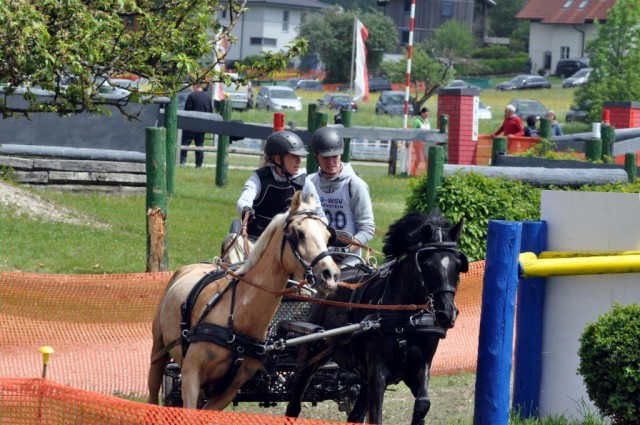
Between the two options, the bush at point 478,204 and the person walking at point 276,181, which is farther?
the bush at point 478,204

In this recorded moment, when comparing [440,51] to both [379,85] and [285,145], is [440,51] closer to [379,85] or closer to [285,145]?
[379,85]

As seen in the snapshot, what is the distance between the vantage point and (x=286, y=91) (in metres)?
61.8

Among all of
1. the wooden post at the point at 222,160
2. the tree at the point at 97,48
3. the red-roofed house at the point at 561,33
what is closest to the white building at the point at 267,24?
the red-roofed house at the point at 561,33

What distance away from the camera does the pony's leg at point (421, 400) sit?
6.96 m

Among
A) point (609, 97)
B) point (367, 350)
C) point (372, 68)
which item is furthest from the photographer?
point (372, 68)

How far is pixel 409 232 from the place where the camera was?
24.2ft

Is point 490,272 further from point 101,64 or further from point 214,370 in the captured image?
point 101,64

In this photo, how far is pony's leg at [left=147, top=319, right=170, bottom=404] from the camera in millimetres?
7801

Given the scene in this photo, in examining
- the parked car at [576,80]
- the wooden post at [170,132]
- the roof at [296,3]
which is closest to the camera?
the wooden post at [170,132]

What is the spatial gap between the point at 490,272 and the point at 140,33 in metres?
4.47

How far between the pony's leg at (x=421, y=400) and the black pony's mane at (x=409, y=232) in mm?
768

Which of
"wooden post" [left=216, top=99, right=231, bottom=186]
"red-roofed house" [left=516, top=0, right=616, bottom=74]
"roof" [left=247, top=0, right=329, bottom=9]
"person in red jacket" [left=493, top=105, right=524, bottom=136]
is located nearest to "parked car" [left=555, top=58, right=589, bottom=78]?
"red-roofed house" [left=516, top=0, right=616, bottom=74]

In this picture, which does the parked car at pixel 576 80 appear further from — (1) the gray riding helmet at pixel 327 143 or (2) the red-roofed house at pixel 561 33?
(1) the gray riding helmet at pixel 327 143

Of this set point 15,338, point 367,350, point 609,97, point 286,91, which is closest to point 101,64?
point 15,338
